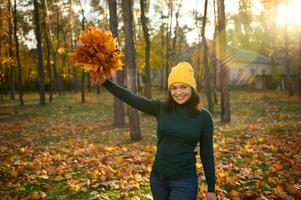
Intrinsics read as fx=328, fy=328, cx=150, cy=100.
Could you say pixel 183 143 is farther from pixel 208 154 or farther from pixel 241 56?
pixel 241 56

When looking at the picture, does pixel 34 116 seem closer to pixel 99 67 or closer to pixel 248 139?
A: pixel 248 139

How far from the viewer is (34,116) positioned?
21.8 m

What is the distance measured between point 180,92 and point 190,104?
0.17 meters

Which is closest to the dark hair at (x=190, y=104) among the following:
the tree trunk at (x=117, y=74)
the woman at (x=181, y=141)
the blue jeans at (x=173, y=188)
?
the woman at (x=181, y=141)

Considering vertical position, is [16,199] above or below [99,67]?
below

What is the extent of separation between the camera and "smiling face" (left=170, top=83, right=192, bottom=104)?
3471 mm

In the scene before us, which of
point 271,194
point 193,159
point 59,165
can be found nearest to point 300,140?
point 271,194

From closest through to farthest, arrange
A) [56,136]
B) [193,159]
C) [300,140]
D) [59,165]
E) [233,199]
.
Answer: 1. [193,159]
2. [233,199]
3. [59,165]
4. [300,140]
5. [56,136]

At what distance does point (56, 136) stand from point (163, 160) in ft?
36.9

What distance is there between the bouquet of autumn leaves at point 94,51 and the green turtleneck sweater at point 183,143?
862 millimetres

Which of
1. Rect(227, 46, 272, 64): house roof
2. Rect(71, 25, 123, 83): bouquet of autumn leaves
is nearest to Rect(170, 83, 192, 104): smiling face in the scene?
Rect(71, 25, 123, 83): bouquet of autumn leaves

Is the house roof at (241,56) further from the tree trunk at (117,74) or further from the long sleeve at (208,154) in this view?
the long sleeve at (208,154)

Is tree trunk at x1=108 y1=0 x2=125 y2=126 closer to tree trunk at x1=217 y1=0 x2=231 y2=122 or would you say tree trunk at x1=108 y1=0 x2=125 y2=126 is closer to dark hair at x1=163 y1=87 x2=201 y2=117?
tree trunk at x1=217 y1=0 x2=231 y2=122

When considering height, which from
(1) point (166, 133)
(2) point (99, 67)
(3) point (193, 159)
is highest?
(2) point (99, 67)
